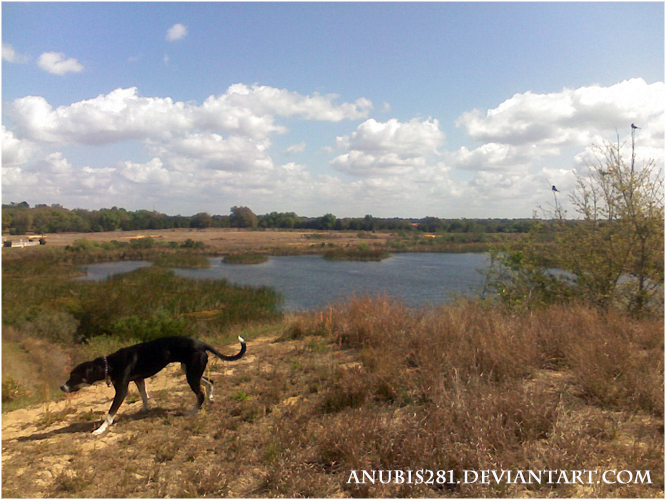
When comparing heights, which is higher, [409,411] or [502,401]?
[502,401]

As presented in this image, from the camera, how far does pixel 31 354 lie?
882 centimetres

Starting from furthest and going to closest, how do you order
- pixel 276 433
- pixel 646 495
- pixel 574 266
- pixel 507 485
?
1. pixel 574 266
2. pixel 276 433
3. pixel 507 485
4. pixel 646 495

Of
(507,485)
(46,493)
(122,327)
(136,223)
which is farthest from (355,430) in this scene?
(136,223)

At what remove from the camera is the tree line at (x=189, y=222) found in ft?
71.8

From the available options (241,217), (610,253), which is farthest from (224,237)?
(610,253)

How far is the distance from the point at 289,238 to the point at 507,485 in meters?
57.1

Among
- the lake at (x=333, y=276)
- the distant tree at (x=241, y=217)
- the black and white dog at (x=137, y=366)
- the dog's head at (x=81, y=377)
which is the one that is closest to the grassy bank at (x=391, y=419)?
the black and white dog at (x=137, y=366)

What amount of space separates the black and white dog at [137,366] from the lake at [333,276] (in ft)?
51.9

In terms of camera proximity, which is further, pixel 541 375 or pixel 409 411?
pixel 541 375

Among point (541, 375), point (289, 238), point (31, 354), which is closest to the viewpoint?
point (541, 375)

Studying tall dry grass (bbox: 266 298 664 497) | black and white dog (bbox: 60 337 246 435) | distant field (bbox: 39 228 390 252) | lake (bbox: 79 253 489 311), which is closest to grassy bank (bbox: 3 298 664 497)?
tall dry grass (bbox: 266 298 664 497)

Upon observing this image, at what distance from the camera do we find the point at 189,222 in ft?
189

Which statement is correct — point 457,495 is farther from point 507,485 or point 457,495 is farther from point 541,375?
point 541,375

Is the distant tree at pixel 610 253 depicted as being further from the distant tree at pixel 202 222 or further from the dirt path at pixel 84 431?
the distant tree at pixel 202 222
